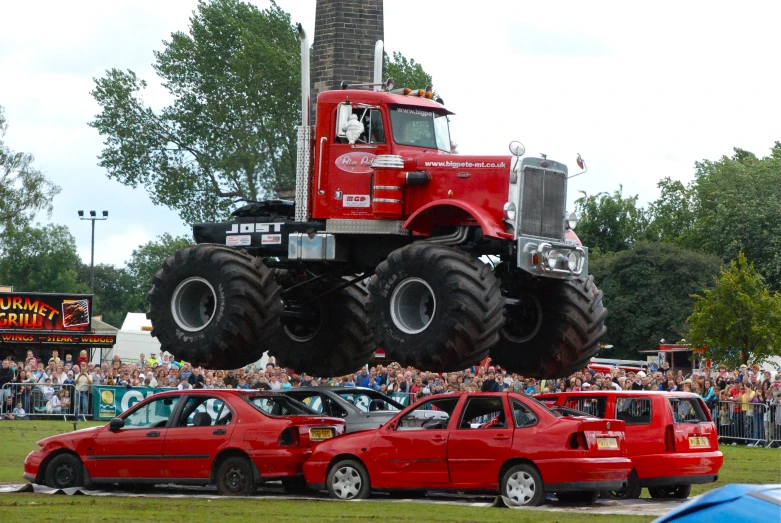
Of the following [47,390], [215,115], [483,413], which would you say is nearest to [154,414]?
[483,413]

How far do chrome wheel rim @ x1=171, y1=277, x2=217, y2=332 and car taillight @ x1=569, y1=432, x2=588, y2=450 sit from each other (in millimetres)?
5041

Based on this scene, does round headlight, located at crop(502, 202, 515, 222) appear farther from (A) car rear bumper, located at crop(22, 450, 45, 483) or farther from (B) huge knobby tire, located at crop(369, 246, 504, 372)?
(A) car rear bumper, located at crop(22, 450, 45, 483)

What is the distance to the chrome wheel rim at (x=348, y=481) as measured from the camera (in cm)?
1655

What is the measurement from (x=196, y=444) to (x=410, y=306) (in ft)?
11.7

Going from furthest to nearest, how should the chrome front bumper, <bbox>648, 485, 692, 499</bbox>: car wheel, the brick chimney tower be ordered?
the brick chimney tower → <bbox>648, 485, 692, 499</bbox>: car wheel → the chrome front bumper

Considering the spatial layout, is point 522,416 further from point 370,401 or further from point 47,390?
point 47,390

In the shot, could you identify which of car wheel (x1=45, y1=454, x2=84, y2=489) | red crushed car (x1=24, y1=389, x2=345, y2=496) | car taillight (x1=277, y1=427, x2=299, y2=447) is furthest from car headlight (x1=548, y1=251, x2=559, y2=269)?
car wheel (x1=45, y1=454, x2=84, y2=489)

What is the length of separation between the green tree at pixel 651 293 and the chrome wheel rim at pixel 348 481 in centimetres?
5041

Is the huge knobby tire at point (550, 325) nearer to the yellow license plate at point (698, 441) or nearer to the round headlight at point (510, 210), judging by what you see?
the round headlight at point (510, 210)

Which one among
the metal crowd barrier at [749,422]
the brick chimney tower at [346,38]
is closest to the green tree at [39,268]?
the brick chimney tower at [346,38]

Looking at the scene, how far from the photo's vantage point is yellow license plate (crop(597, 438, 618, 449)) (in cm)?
1557

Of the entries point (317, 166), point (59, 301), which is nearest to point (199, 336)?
point (317, 166)

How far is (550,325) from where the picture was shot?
648 inches

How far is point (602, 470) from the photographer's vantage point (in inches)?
606
